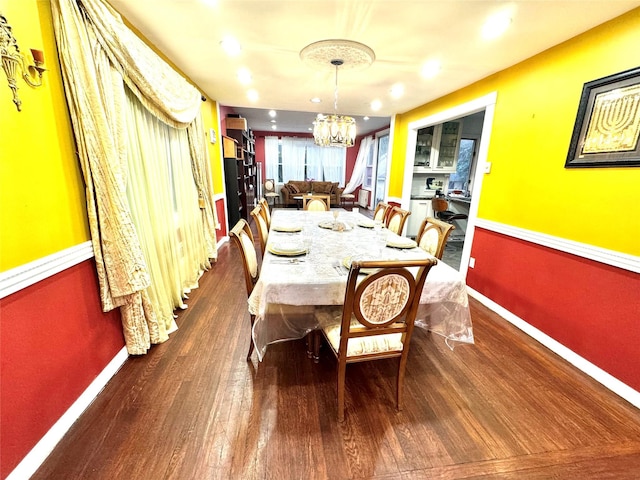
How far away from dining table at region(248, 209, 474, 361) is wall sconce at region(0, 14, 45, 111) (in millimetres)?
1275

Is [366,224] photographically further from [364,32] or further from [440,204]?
[440,204]

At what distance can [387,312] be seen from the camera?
131 cm

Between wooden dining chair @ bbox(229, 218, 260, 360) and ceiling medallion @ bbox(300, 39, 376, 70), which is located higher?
ceiling medallion @ bbox(300, 39, 376, 70)

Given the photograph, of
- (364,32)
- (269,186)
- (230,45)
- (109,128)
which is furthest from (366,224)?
(269,186)

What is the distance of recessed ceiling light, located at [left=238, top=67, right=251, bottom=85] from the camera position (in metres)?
2.68

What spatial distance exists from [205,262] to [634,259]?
148 inches

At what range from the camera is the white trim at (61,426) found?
1096 mm

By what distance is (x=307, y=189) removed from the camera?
28.6 ft

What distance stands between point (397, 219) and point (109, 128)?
2.45 meters

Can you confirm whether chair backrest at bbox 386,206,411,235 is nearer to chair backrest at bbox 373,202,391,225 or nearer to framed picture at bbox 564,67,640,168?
chair backrest at bbox 373,202,391,225

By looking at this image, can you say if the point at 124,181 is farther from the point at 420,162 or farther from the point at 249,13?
the point at 420,162

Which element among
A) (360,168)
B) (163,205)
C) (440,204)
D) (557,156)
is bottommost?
(440,204)

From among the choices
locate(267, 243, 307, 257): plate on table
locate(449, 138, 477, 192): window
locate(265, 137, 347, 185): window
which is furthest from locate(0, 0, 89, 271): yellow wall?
locate(265, 137, 347, 185): window

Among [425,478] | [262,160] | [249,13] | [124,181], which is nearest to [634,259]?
[425,478]
